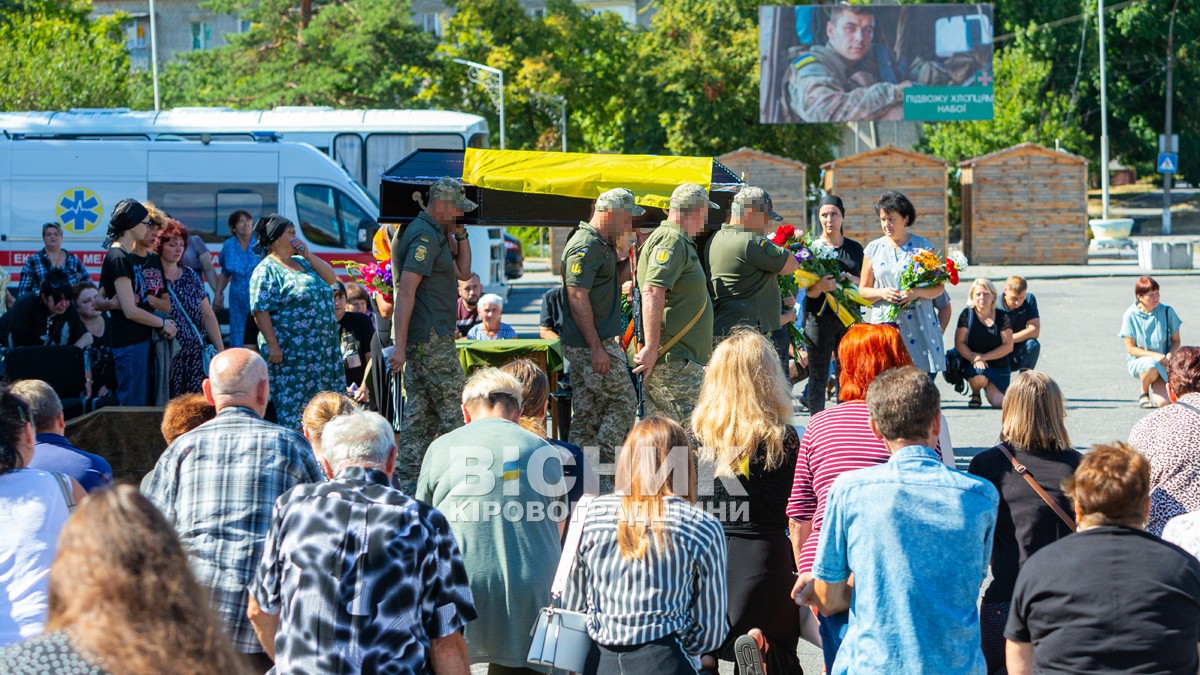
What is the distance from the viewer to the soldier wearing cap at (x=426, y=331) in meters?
8.12

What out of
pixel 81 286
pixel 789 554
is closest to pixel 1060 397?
pixel 789 554

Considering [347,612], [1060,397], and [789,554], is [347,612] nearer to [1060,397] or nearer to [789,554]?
[789,554]

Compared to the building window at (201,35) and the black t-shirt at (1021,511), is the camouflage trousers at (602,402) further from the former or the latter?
the building window at (201,35)

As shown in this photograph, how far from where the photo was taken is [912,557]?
4.05 m

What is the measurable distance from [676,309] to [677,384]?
0.48 metres

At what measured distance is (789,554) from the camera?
5098mm

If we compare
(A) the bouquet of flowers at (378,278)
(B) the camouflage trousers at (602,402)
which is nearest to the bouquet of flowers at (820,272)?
(B) the camouflage trousers at (602,402)

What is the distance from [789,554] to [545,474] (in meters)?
1.03

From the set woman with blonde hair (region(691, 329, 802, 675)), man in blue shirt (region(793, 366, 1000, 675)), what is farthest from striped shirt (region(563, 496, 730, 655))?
woman with blonde hair (region(691, 329, 802, 675))

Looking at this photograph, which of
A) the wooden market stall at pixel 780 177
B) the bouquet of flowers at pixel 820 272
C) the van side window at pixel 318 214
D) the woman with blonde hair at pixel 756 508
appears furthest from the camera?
the wooden market stall at pixel 780 177

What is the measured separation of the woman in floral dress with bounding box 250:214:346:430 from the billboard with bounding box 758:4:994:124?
32.0m

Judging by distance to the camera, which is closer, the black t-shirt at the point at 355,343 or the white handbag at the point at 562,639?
the white handbag at the point at 562,639

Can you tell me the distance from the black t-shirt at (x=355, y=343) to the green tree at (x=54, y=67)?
1191 inches

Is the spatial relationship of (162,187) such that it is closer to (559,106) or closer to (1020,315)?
(1020,315)
